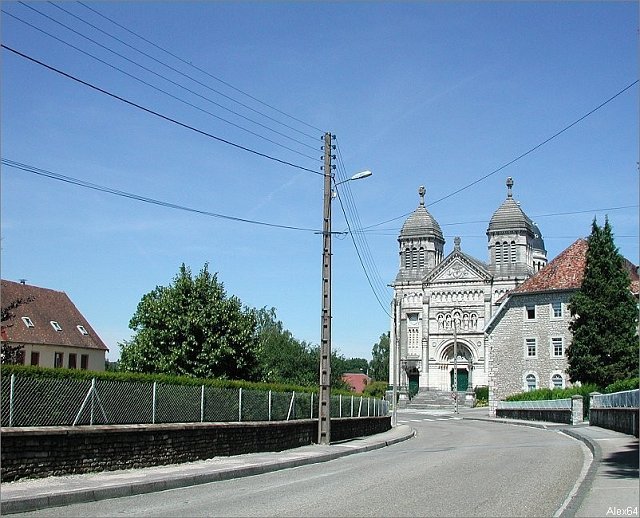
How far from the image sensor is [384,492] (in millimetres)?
13617

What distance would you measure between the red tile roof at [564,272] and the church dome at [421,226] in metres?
35.7

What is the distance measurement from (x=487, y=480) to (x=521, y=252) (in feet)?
264

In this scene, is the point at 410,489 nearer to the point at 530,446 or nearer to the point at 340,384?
the point at 530,446

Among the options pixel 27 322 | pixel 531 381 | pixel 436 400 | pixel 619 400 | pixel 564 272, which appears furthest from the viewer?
pixel 436 400

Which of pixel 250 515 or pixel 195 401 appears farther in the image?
pixel 195 401

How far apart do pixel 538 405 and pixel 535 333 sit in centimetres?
1502

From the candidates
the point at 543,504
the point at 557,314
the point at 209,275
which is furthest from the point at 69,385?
the point at 557,314

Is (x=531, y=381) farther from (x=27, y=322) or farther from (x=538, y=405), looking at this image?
(x=27, y=322)

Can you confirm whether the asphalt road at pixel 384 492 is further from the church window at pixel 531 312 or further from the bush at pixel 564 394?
the church window at pixel 531 312

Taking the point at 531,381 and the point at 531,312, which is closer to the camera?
the point at 531,312

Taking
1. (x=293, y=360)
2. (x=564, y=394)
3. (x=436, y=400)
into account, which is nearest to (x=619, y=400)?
(x=564, y=394)

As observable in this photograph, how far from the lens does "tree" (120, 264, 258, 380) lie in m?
35.9

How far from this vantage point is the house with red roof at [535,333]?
206ft

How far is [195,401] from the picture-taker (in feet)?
65.9
